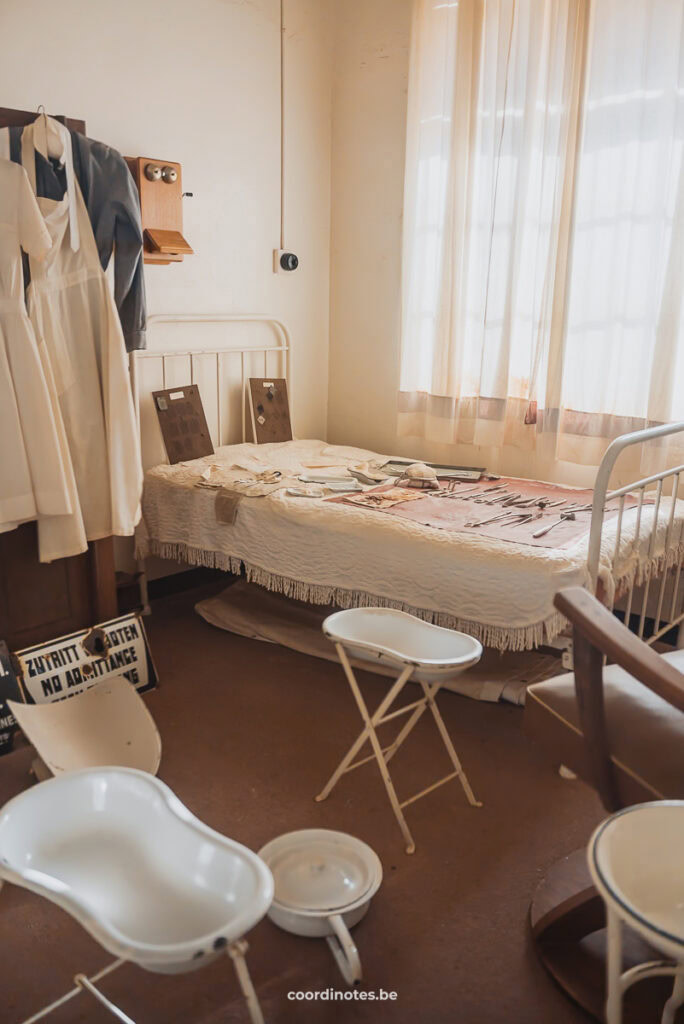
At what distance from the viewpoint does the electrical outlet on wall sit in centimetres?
371

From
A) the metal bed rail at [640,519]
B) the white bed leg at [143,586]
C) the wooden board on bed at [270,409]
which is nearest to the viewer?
the metal bed rail at [640,519]

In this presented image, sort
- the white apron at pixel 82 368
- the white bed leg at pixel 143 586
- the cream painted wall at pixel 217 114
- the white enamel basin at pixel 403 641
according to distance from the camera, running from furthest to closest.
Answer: the white bed leg at pixel 143 586
the cream painted wall at pixel 217 114
the white apron at pixel 82 368
the white enamel basin at pixel 403 641

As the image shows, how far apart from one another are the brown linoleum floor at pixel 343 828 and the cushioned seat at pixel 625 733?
1.46 ft

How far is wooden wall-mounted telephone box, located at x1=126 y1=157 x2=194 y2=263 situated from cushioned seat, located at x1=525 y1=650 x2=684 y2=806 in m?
2.17

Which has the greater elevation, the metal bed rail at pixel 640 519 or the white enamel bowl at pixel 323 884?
the metal bed rail at pixel 640 519

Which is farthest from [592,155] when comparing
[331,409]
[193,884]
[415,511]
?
[193,884]

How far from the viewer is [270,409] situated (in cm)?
365

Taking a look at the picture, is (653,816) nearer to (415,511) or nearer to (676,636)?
(415,511)

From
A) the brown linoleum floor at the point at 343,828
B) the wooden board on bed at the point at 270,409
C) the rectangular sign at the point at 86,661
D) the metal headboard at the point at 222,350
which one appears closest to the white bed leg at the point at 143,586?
the brown linoleum floor at the point at 343,828

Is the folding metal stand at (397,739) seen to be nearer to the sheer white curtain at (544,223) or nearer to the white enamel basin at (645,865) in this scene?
the white enamel basin at (645,865)

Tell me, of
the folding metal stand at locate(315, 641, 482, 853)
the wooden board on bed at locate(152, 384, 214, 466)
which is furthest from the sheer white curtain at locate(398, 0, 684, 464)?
the folding metal stand at locate(315, 641, 482, 853)

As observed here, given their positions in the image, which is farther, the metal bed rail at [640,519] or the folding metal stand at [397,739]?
the metal bed rail at [640,519]

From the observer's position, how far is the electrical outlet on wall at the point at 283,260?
146 inches

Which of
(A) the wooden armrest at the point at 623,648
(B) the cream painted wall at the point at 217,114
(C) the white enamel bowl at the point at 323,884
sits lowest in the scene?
(C) the white enamel bowl at the point at 323,884
